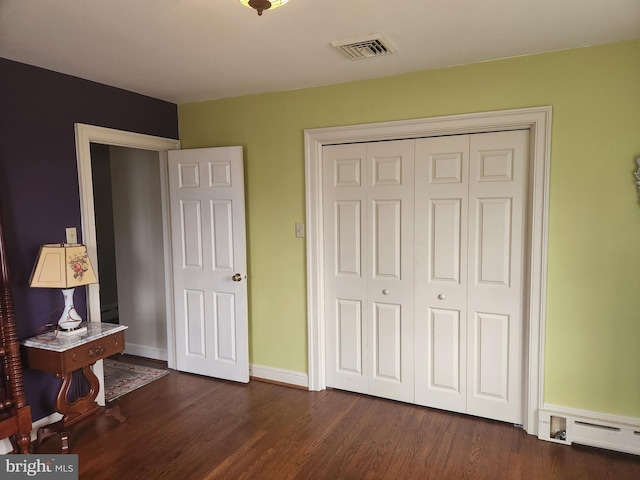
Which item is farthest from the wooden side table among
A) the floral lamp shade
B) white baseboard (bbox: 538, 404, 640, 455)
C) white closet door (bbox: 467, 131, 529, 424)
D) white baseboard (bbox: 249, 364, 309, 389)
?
white baseboard (bbox: 538, 404, 640, 455)

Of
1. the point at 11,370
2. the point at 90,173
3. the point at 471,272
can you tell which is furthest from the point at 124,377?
the point at 471,272

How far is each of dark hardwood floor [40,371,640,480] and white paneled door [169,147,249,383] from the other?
1.46ft

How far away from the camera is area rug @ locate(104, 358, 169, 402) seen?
11.3ft

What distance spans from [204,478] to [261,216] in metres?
1.89

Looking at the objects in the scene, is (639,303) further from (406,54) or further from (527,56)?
(406,54)

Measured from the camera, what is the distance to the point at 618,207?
8.00ft

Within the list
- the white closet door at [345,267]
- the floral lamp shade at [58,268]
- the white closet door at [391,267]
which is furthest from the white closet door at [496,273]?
the floral lamp shade at [58,268]

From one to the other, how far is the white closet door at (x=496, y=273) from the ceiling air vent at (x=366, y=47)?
2.73ft

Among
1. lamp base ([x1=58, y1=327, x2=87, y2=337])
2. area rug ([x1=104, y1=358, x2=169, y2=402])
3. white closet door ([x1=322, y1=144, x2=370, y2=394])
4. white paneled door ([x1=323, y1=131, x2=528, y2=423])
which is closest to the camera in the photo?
lamp base ([x1=58, y1=327, x2=87, y2=337])

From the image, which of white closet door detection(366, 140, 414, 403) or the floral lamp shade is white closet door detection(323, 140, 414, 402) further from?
the floral lamp shade

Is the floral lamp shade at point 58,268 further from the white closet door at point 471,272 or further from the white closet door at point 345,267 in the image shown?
the white closet door at point 471,272

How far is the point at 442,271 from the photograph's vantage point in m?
2.96

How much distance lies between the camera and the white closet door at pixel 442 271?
113 inches

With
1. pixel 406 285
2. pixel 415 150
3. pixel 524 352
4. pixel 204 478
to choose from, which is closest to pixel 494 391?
pixel 524 352
